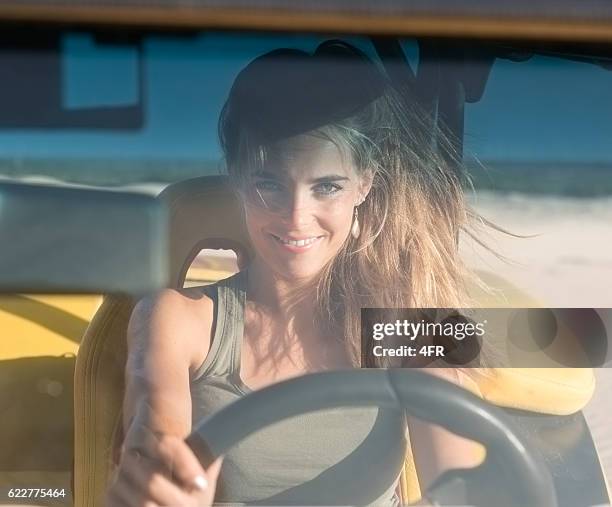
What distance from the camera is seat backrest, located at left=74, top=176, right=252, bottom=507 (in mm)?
1876

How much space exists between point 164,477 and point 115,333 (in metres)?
0.26

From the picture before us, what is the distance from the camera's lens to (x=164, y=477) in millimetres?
1886

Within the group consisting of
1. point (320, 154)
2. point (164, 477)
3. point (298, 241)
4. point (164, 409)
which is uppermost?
point (320, 154)

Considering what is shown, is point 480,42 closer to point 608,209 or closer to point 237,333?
point 608,209

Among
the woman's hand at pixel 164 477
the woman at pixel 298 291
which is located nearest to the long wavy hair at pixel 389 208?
the woman at pixel 298 291

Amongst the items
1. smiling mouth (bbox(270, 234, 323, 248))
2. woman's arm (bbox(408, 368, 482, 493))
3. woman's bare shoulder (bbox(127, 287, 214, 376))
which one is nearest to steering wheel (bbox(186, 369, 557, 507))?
woman's arm (bbox(408, 368, 482, 493))

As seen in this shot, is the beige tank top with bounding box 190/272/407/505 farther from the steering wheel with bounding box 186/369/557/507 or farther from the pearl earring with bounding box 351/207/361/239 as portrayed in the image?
A: the pearl earring with bounding box 351/207/361/239

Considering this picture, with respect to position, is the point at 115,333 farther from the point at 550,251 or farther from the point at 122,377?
the point at 550,251

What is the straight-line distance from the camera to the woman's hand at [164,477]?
6.19 feet

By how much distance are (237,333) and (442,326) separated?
0.34 m

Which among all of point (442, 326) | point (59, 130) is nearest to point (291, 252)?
point (442, 326)

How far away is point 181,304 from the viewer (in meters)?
1.89

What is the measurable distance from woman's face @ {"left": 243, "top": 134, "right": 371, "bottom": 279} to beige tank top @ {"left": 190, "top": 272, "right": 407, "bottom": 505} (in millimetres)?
102

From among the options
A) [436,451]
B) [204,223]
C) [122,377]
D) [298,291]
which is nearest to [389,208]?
[298,291]
